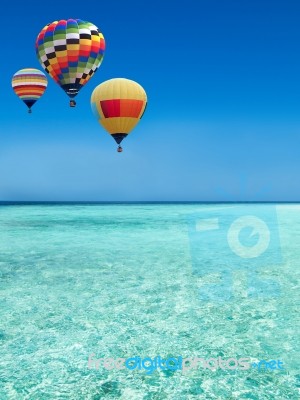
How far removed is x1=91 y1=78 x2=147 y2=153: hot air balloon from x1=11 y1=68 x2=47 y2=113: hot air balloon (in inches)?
405

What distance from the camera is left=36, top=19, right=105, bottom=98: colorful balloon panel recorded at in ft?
66.4

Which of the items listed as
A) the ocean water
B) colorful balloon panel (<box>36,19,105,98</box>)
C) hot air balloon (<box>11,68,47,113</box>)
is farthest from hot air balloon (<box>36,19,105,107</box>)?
the ocean water

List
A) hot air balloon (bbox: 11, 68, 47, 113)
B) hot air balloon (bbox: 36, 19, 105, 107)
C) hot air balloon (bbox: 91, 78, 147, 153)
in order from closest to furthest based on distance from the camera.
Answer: hot air balloon (bbox: 91, 78, 147, 153) → hot air balloon (bbox: 36, 19, 105, 107) → hot air balloon (bbox: 11, 68, 47, 113)

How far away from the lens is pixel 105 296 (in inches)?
306

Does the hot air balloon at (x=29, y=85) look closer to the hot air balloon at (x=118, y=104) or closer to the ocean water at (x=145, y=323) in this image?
the hot air balloon at (x=118, y=104)

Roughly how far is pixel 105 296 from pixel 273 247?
890 centimetres

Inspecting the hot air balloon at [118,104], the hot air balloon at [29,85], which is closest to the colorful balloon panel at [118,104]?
the hot air balloon at [118,104]

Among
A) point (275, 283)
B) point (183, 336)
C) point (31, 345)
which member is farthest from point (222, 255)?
point (31, 345)

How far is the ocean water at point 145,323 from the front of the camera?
14.2 feet

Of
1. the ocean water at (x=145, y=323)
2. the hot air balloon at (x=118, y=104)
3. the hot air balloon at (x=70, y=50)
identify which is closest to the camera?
the ocean water at (x=145, y=323)

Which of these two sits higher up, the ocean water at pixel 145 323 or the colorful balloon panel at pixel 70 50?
the colorful balloon panel at pixel 70 50

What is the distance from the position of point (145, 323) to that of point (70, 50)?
1728 cm

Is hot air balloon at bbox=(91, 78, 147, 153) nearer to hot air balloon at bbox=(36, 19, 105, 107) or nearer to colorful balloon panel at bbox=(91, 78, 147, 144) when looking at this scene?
colorful balloon panel at bbox=(91, 78, 147, 144)

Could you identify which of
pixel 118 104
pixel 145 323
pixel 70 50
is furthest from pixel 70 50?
pixel 145 323
